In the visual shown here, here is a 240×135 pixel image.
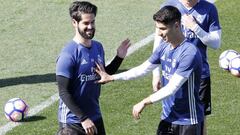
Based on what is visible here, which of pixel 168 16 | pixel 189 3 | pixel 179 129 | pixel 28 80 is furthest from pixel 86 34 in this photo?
pixel 28 80

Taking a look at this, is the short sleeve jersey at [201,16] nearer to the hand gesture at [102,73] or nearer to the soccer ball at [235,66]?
the hand gesture at [102,73]

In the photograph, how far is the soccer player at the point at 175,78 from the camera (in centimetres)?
810

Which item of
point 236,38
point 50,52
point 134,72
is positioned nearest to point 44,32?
point 50,52

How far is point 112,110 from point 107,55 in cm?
326

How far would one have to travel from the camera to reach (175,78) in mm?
8125

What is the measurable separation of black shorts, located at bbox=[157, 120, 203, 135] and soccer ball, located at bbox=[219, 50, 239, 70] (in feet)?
17.5

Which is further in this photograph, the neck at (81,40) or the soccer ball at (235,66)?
the soccer ball at (235,66)

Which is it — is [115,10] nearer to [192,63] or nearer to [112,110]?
[112,110]

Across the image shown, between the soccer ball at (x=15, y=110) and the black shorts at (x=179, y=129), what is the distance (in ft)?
12.7

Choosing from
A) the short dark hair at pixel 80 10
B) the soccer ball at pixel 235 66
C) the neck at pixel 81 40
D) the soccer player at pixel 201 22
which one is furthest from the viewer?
the soccer ball at pixel 235 66

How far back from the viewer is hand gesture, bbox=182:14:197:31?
9.12 m

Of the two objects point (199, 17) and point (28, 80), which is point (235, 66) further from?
point (199, 17)

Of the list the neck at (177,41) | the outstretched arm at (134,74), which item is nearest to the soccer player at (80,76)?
the outstretched arm at (134,74)

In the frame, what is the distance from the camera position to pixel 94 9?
8.20m
